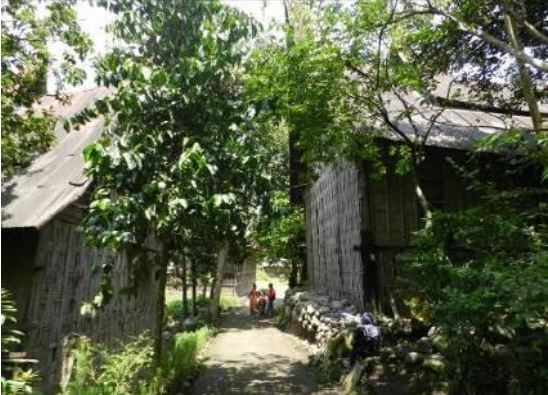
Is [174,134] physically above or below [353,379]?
above

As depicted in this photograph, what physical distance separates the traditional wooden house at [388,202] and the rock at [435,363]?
179 inches

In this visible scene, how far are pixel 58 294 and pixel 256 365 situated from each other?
7136mm

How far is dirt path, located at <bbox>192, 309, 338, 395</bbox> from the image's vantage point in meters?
11.6

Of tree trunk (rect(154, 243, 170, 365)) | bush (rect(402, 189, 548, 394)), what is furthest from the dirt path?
bush (rect(402, 189, 548, 394))

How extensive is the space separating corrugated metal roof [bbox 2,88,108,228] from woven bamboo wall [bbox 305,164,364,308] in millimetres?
7150

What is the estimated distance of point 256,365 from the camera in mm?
14484

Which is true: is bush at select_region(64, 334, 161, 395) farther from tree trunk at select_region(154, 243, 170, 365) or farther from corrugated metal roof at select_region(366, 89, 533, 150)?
corrugated metal roof at select_region(366, 89, 533, 150)

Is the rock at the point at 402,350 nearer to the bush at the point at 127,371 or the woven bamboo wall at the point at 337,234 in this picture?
the woven bamboo wall at the point at 337,234

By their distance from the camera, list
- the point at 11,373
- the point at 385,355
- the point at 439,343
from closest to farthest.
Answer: the point at 11,373 < the point at 439,343 < the point at 385,355

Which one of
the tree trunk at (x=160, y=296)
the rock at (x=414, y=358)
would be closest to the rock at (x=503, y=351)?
the rock at (x=414, y=358)

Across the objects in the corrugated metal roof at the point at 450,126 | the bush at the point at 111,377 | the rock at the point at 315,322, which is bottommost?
the bush at the point at 111,377

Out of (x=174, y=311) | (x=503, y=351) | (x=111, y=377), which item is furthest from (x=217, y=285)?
(x=503, y=351)

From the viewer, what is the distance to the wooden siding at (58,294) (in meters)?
8.29

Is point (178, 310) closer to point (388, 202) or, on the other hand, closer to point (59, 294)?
point (388, 202)
